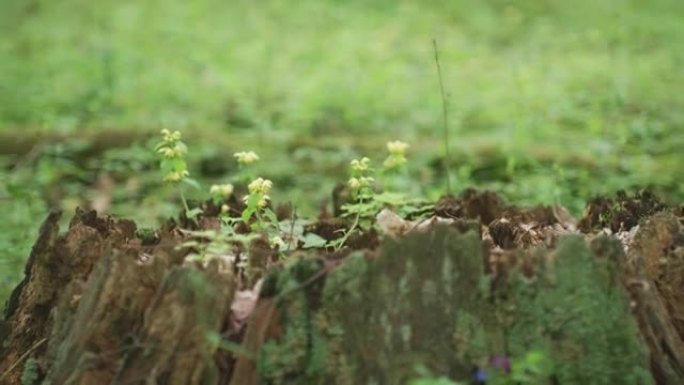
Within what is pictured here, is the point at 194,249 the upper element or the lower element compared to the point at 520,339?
upper

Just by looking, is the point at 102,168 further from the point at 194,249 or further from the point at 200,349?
the point at 200,349

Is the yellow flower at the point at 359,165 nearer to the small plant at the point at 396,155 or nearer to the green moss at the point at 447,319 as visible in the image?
the small plant at the point at 396,155

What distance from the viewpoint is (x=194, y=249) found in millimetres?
3154

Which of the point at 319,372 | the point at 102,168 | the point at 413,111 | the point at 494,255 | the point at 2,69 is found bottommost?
the point at 319,372

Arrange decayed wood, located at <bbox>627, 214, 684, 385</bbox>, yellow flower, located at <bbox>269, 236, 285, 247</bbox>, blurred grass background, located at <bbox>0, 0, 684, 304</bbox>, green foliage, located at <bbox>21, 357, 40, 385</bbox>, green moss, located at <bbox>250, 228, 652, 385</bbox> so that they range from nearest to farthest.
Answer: green moss, located at <bbox>250, 228, 652, 385</bbox>, decayed wood, located at <bbox>627, 214, 684, 385</bbox>, green foliage, located at <bbox>21, 357, 40, 385</bbox>, yellow flower, located at <bbox>269, 236, 285, 247</bbox>, blurred grass background, located at <bbox>0, 0, 684, 304</bbox>

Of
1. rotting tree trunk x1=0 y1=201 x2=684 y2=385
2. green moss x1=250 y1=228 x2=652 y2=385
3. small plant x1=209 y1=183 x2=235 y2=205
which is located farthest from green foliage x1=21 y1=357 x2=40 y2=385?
small plant x1=209 y1=183 x2=235 y2=205

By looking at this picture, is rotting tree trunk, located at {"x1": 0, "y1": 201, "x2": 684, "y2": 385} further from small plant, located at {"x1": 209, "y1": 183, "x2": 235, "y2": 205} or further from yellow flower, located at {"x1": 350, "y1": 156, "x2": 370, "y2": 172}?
small plant, located at {"x1": 209, "y1": 183, "x2": 235, "y2": 205}

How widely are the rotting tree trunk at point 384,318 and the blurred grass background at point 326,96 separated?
6.98ft

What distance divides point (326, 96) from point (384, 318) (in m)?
7.33

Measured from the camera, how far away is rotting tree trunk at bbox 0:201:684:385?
2623 mm

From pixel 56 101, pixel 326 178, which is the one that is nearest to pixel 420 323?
pixel 326 178

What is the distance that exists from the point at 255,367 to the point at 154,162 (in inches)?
201

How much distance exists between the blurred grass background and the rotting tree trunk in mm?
2129

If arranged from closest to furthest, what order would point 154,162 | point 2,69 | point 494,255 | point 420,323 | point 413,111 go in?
1. point 420,323
2. point 494,255
3. point 154,162
4. point 413,111
5. point 2,69
